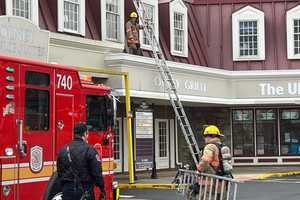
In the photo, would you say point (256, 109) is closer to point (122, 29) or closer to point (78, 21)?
point (122, 29)

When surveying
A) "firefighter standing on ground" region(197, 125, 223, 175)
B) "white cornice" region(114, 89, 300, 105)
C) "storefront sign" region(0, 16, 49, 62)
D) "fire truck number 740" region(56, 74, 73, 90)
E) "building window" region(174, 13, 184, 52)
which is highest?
"building window" region(174, 13, 184, 52)

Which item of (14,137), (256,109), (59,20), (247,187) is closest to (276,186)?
(247,187)

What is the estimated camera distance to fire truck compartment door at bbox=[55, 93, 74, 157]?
10.1 m

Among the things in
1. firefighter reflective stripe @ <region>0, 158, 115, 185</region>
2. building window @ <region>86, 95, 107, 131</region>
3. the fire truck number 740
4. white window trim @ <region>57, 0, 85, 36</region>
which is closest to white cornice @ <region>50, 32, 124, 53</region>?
white window trim @ <region>57, 0, 85, 36</region>

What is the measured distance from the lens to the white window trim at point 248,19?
2867 centimetres

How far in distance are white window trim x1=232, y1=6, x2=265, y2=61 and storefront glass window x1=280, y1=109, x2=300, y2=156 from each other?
3.04 metres

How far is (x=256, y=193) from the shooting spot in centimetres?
1736

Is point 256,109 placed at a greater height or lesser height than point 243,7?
lesser

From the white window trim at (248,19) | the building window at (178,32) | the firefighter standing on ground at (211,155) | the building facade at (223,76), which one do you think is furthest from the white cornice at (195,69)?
the firefighter standing on ground at (211,155)

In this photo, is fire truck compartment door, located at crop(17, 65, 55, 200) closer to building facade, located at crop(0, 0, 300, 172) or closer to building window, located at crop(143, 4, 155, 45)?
building facade, located at crop(0, 0, 300, 172)

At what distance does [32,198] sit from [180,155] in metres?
18.7

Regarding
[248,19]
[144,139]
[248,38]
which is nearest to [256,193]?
[144,139]

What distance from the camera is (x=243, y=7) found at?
2908cm

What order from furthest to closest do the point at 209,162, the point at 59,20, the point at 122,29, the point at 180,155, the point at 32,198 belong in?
the point at 180,155 → the point at 122,29 → the point at 59,20 → the point at 32,198 → the point at 209,162
